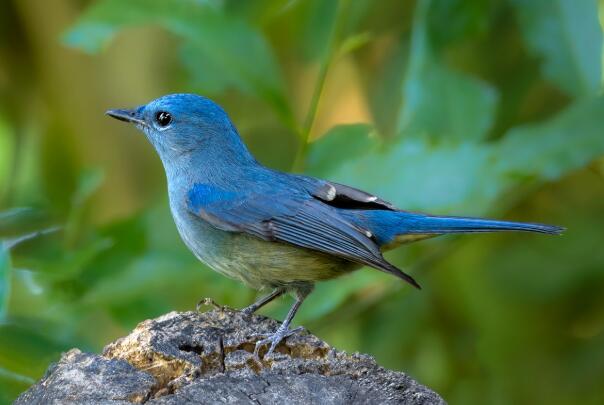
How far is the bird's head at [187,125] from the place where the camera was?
16.3ft

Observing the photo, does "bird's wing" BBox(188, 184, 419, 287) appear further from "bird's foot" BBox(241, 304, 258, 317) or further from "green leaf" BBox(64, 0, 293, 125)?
"green leaf" BBox(64, 0, 293, 125)

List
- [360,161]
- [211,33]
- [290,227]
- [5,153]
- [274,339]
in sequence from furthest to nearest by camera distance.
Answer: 1. [5,153]
2. [211,33]
3. [360,161]
4. [290,227]
5. [274,339]

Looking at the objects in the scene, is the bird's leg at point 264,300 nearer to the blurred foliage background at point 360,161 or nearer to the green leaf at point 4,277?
the blurred foliage background at point 360,161

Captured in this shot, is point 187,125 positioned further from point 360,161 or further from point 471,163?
point 471,163

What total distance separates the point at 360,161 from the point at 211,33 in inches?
36.6

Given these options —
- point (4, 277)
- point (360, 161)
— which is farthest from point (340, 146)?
point (4, 277)

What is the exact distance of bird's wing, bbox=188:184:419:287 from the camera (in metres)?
4.23

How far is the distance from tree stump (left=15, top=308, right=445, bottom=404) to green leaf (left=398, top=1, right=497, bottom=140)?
2009 millimetres

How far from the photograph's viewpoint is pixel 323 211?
443 cm

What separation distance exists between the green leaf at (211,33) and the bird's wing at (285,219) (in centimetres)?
47

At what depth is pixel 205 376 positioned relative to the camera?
2973mm

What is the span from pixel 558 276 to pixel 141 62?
114 inches

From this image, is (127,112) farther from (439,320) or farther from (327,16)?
A: (439,320)

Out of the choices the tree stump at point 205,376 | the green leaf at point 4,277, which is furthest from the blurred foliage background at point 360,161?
the tree stump at point 205,376
